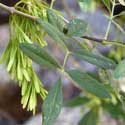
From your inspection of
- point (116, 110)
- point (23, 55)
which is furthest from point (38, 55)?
point (116, 110)

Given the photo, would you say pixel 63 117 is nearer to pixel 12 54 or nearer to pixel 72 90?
pixel 72 90

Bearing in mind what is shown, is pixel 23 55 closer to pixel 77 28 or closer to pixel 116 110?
pixel 77 28

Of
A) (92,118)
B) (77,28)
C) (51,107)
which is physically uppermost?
(77,28)

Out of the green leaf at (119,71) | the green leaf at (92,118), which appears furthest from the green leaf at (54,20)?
the green leaf at (92,118)

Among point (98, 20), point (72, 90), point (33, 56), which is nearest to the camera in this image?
point (33, 56)

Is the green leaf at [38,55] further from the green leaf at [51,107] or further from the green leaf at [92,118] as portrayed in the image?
the green leaf at [92,118]

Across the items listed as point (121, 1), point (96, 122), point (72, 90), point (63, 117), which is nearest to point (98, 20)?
point (72, 90)

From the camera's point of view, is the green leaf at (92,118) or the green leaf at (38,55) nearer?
the green leaf at (38,55)
